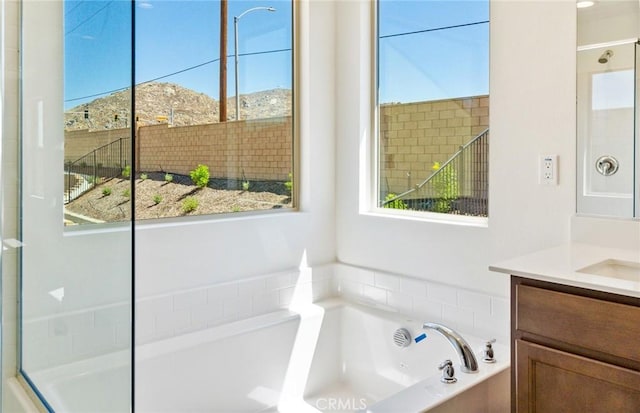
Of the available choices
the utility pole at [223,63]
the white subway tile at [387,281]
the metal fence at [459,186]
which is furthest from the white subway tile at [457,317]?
the utility pole at [223,63]

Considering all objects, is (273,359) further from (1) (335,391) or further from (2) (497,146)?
(2) (497,146)

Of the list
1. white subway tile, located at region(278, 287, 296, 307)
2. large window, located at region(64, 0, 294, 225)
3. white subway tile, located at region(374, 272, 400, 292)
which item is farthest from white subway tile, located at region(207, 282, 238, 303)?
white subway tile, located at region(374, 272, 400, 292)

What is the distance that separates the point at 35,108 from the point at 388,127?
5.39 feet

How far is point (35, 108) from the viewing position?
5.51 feet

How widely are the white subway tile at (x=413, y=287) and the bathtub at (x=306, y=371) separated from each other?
5.0 inches

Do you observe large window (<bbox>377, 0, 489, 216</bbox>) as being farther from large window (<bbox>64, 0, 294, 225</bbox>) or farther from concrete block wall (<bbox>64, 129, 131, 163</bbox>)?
concrete block wall (<bbox>64, 129, 131, 163</bbox>)

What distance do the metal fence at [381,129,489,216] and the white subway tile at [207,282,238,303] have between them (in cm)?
95

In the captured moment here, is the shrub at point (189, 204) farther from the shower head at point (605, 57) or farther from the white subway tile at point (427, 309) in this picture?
the shower head at point (605, 57)

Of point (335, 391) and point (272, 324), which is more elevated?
point (272, 324)

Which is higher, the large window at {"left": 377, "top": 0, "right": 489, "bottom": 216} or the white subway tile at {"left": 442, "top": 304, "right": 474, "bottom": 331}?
the large window at {"left": 377, "top": 0, "right": 489, "bottom": 216}

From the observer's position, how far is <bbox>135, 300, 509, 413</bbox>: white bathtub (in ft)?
6.46

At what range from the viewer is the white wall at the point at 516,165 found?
1890 mm

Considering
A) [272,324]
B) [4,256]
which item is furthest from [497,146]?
[4,256]

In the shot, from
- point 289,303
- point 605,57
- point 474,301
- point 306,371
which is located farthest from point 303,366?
point 605,57
